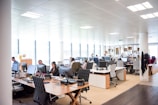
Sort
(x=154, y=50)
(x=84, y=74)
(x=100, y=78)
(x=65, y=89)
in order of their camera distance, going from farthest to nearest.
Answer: (x=154, y=50)
(x=100, y=78)
(x=84, y=74)
(x=65, y=89)

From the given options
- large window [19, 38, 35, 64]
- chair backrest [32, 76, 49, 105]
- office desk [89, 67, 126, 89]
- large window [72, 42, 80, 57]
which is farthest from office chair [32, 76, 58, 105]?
large window [72, 42, 80, 57]


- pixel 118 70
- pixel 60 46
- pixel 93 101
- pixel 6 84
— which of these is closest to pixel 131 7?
pixel 93 101

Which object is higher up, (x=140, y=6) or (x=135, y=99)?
(x=140, y=6)

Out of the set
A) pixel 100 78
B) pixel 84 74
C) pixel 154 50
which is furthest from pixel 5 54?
pixel 154 50

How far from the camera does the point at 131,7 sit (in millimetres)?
3738

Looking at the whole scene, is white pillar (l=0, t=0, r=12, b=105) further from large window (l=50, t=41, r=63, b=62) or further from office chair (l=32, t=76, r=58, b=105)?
large window (l=50, t=41, r=63, b=62)

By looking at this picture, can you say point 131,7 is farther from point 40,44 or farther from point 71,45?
point 71,45

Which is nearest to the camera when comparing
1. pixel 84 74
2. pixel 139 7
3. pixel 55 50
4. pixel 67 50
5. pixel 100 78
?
pixel 139 7

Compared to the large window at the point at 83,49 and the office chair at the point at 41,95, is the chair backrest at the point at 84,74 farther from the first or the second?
the large window at the point at 83,49

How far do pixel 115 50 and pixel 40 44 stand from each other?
10169 mm

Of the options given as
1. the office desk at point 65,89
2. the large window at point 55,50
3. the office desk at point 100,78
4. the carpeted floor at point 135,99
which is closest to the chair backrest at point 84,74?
the office desk at point 65,89

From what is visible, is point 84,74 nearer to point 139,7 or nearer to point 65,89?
point 65,89

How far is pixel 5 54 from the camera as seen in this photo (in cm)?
205

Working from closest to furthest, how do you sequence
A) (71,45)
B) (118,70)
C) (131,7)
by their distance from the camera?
(131,7), (118,70), (71,45)
